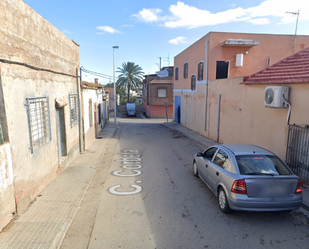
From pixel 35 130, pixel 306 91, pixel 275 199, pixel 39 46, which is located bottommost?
pixel 275 199

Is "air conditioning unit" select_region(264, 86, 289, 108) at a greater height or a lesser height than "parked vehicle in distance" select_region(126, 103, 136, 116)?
greater

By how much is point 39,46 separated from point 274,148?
866cm

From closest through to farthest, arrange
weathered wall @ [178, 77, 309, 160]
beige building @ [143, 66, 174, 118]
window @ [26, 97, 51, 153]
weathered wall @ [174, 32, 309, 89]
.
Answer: window @ [26, 97, 51, 153]
weathered wall @ [178, 77, 309, 160]
weathered wall @ [174, 32, 309, 89]
beige building @ [143, 66, 174, 118]

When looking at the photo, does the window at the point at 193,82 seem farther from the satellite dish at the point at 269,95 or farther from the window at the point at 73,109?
the window at the point at 73,109

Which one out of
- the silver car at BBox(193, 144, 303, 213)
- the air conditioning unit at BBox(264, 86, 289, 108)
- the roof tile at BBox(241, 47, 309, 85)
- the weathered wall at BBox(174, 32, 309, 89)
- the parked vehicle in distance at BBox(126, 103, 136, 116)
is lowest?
the parked vehicle in distance at BBox(126, 103, 136, 116)

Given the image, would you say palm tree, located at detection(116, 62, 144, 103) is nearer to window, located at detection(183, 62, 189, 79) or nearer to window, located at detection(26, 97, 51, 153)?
window, located at detection(183, 62, 189, 79)

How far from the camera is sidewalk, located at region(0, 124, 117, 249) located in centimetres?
395

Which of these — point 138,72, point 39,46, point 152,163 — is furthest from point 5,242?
point 138,72

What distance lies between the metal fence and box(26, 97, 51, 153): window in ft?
25.5

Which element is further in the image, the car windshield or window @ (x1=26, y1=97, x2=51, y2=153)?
window @ (x1=26, y1=97, x2=51, y2=153)

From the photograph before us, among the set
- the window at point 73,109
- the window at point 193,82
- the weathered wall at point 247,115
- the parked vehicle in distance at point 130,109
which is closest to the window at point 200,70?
the weathered wall at point 247,115

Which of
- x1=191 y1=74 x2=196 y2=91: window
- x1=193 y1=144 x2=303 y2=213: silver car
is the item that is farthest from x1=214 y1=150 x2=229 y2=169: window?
x1=191 y1=74 x2=196 y2=91: window

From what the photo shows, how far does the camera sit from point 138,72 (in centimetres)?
4547

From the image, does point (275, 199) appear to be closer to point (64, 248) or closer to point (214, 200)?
point (214, 200)
